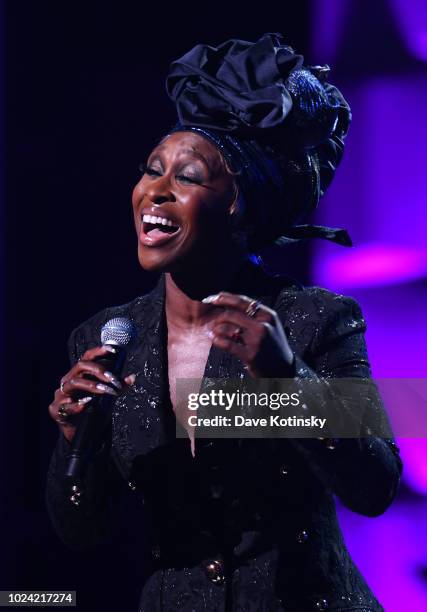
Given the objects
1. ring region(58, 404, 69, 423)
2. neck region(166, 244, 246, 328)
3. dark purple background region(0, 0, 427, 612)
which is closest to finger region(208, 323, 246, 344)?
ring region(58, 404, 69, 423)

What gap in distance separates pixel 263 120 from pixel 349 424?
1.72ft

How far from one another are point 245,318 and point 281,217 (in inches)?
19.4

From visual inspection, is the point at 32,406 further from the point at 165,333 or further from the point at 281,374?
the point at 281,374

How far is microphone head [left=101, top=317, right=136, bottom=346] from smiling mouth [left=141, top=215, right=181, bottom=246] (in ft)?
0.52

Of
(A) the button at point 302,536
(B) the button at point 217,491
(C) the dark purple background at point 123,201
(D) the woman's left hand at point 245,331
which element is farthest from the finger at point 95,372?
(C) the dark purple background at point 123,201

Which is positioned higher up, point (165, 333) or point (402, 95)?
point (402, 95)

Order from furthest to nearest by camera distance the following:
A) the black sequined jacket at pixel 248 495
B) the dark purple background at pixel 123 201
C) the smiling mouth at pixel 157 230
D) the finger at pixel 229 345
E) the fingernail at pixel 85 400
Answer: the dark purple background at pixel 123 201
the smiling mouth at pixel 157 230
the black sequined jacket at pixel 248 495
the fingernail at pixel 85 400
the finger at pixel 229 345

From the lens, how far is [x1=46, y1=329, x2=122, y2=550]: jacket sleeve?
4.50 feet

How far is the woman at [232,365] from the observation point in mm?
1286

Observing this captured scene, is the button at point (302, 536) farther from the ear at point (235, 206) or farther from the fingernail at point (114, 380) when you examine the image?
the ear at point (235, 206)

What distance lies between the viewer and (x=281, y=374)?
1.16 m

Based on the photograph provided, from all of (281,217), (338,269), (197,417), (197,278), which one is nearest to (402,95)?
(338,269)

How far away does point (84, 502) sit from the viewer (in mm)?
1369

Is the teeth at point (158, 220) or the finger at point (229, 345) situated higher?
the teeth at point (158, 220)
